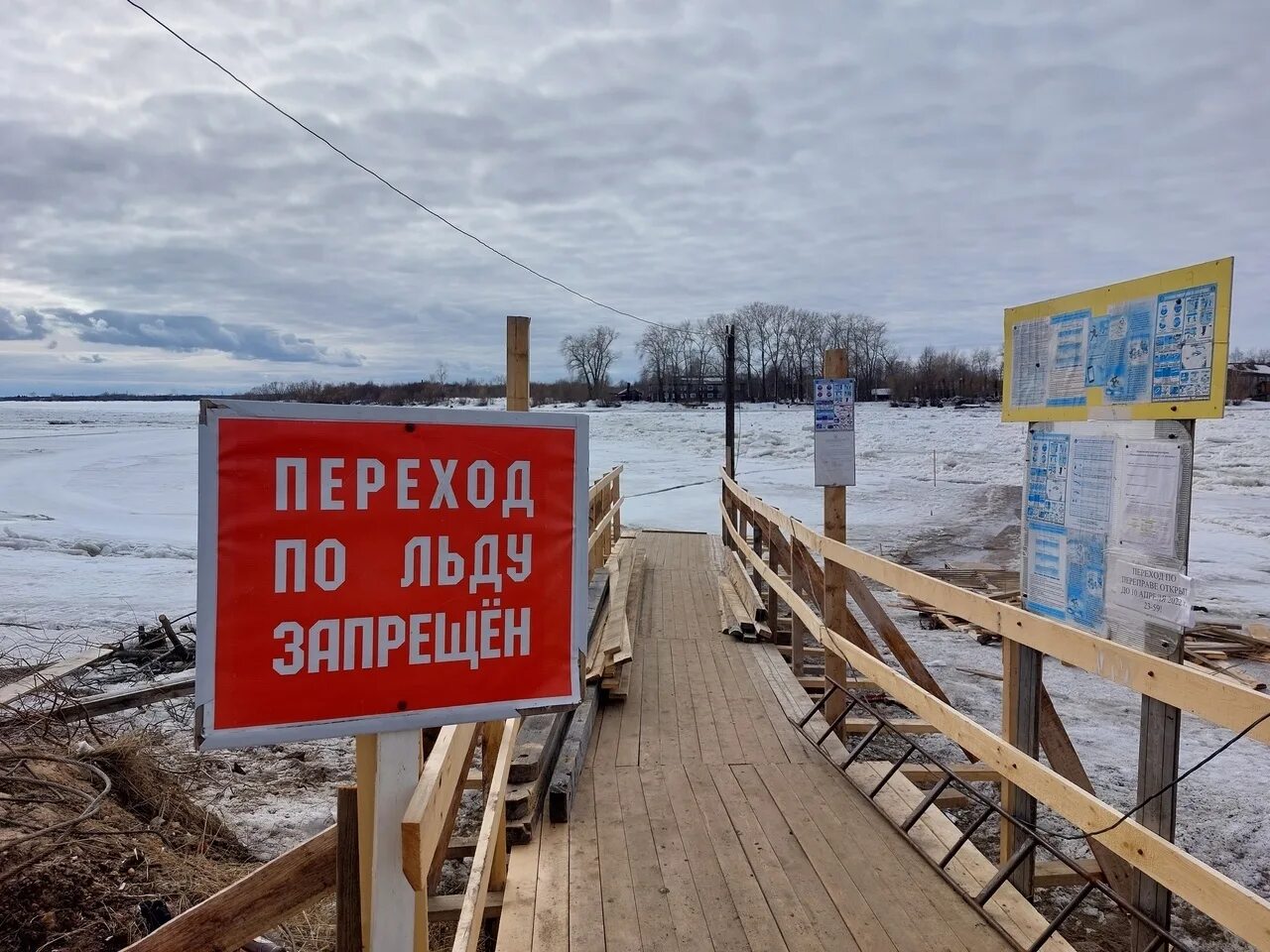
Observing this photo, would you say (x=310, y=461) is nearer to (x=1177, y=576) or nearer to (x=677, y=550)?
(x=1177, y=576)

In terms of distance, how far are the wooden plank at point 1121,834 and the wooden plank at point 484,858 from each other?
1.82 meters

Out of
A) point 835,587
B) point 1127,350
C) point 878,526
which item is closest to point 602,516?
point 835,587

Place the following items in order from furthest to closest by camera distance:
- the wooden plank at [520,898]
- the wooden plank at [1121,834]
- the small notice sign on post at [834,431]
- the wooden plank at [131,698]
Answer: the wooden plank at [131,698] < the small notice sign on post at [834,431] < the wooden plank at [520,898] < the wooden plank at [1121,834]

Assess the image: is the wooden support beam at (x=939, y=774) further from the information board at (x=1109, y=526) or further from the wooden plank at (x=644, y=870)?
the information board at (x=1109, y=526)

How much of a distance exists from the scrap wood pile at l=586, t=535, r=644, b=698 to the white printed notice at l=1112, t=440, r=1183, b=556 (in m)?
2.23

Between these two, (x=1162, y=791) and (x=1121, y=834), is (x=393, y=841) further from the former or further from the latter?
(x=1162, y=791)

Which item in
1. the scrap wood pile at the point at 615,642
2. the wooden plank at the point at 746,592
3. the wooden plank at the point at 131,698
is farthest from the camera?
the wooden plank at the point at 746,592

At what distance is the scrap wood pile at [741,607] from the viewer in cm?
789

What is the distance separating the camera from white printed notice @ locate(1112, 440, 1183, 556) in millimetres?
2857

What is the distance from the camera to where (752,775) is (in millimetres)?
4715

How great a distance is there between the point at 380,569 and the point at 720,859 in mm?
2549

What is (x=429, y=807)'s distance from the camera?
1869 mm

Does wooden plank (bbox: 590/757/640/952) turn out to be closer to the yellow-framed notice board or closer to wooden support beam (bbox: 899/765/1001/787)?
wooden support beam (bbox: 899/765/1001/787)

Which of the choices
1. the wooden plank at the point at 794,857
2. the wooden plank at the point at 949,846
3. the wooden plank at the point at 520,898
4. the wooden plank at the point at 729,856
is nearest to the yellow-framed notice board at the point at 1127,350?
the wooden plank at the point at 949,846
